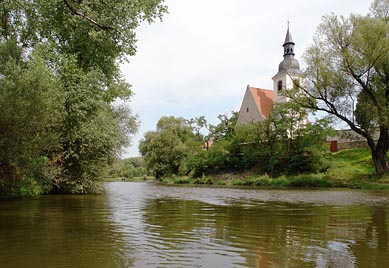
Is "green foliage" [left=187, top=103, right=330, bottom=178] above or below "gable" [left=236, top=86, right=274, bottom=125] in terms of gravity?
below

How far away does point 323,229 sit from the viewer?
8.26 metres

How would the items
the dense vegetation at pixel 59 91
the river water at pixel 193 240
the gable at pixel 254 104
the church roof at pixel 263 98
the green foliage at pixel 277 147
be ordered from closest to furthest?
the river water at pixel 193 240 → the dense vegetation at pixel 59 91 → the green foliage at pixel 277 147 → the gable at pixel 254 104 → the church roof at pixel 263 98

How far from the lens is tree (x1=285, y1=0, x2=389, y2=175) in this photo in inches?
1089

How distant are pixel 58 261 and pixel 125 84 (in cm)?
2188

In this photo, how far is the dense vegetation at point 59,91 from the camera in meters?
14.0

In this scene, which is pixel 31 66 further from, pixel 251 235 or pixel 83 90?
pixel 251 235

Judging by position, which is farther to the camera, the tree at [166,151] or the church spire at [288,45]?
the tree at [166,151]

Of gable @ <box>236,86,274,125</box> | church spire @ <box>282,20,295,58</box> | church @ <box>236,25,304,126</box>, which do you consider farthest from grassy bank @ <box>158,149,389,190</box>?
church spire @ <box>282,20,295,58</box>

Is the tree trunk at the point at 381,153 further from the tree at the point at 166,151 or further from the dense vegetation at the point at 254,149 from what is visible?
the tree at the point at 166,151

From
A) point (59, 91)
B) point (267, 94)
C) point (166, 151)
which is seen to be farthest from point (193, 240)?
point (267, 94)

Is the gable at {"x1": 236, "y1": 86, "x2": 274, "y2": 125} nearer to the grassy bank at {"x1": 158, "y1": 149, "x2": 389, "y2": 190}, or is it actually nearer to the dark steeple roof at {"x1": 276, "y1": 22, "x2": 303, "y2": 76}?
the dark steeple roof at {"x1": 276, "y1": 22, "x2": 303, "y2": 76}

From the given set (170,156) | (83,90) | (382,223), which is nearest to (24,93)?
(83,90)

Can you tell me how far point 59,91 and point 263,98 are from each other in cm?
5411

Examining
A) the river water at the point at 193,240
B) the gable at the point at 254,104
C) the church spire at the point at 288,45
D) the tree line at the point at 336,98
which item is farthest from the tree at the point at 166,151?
the river water at the point at 193,240
